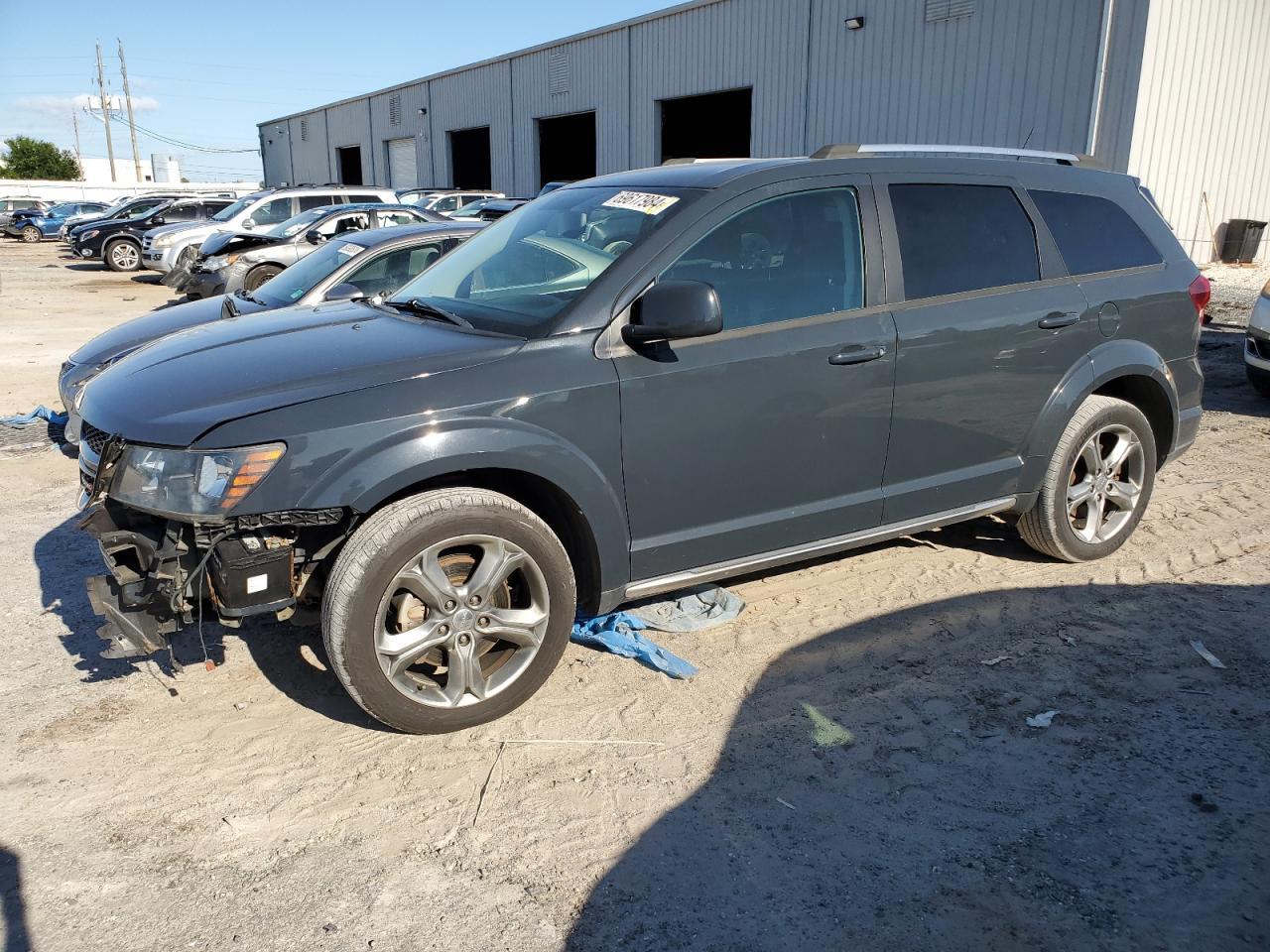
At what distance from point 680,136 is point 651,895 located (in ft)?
80.1

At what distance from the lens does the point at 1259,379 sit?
8484 millimetres

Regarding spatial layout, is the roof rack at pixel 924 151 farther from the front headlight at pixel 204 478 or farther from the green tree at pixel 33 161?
the green tree at pixel 33 161

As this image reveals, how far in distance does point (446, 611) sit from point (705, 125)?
24035 mm

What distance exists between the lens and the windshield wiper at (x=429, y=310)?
148 inches

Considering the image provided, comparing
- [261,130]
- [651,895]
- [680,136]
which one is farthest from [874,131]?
[261,130]

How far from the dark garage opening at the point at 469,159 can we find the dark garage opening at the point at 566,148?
4560 mm

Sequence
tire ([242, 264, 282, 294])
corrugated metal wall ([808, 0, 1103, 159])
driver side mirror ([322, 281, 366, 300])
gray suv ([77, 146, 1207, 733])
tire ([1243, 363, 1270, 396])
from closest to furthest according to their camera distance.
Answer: gray suv ([77, 146, 1207, 733]) → driver side mirror ([322, 281, 366, 300]) → tire ([1243, 363, 1270, 396]) → tire ([242, 264, 282, 294]) → corrugated metal wall ([808, 0, 1103, 159])

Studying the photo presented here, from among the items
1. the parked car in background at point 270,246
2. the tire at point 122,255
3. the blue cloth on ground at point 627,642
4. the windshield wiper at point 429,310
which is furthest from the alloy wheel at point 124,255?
the blue cloth on ground at point 627,642

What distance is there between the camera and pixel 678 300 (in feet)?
10.8

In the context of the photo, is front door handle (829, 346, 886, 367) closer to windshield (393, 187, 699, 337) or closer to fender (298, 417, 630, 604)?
windshield (393, 187, 699, 337)

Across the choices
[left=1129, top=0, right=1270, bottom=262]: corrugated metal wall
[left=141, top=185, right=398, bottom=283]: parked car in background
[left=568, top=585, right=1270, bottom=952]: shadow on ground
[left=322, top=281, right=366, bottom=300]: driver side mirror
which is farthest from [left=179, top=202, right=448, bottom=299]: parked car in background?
[left=1129, top=0, right=1270, bottom=262]: corrugated metal wall

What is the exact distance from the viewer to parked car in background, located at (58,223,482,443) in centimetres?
660

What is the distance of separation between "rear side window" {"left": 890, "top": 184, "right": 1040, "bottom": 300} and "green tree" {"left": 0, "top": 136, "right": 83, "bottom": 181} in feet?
292

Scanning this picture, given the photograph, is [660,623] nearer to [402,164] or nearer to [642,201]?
[642,201]
